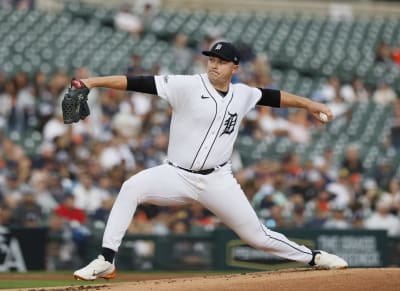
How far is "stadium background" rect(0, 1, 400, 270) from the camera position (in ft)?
37.2

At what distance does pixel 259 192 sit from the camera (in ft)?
39.0

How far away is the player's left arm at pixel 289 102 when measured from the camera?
262 inches

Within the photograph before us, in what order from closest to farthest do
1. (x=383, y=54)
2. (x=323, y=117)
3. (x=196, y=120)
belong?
(x=196, y=120), (x=323, y=117), (x=383, y=54)

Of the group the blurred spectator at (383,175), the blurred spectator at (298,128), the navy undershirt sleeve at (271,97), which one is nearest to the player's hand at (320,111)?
the navy undershirt sleeve at (271,97)

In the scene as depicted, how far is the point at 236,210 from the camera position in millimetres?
6289

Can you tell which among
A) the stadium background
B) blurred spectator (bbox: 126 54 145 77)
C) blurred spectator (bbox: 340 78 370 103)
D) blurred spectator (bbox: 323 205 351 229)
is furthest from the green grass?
blurred spectator (bbox: 340 78 370 103)

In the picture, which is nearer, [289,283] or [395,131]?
[289,283]

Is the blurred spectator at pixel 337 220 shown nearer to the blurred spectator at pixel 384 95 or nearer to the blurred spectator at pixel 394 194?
the blurred spectator at pixel 394 194

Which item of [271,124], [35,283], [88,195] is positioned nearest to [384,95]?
[271,124]

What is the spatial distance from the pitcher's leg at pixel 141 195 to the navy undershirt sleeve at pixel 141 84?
22.1 inches

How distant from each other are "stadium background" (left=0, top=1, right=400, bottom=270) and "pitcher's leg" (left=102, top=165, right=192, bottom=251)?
15.9 feet

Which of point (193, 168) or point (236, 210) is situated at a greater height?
point (193, 168)

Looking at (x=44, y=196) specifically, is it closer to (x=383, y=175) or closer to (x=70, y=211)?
(x=70, y=211)

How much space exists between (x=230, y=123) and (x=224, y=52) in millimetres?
500
